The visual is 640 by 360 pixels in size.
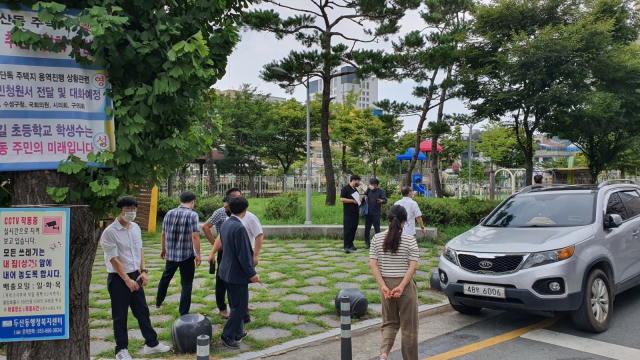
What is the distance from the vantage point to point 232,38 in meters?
3.47

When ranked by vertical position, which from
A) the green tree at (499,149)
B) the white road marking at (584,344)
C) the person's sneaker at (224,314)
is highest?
the green tree at (499,149)

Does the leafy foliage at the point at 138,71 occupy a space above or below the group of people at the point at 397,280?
above

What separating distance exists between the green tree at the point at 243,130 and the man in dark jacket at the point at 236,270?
69.1 feet

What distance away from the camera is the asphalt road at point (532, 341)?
4.68 meters

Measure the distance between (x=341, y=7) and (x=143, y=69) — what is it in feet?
47.3

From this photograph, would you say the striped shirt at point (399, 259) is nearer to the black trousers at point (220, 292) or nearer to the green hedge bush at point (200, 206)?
the black trousers at point (220, 292)

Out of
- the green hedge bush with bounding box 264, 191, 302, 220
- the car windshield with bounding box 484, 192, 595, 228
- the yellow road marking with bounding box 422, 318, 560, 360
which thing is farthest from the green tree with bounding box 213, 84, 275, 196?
the yellow road marking with bounding box 422, 318, 560, 360

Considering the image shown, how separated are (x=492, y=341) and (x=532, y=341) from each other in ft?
1.40

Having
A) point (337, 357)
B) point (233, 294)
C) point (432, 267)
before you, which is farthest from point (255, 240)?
point (432, 267)

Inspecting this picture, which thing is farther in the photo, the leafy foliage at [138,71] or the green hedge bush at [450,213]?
the green hedge bush at [450,213]

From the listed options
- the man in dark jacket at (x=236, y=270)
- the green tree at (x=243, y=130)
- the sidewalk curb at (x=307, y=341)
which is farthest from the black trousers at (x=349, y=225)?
the green tree at (x=243, y=130)

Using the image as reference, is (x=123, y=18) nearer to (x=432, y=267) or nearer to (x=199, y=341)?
(x=199, y=341)

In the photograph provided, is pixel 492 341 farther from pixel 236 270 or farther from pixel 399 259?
pixel 236 270

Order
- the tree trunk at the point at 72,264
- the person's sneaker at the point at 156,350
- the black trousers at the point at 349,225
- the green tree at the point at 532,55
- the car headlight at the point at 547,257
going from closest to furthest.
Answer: the tree trunk at the point at 72,264 → the person's sneaker at the point at 156,350 → the car headlight at the point at 547,257 → the black trousers at the point at 349,225 → the green tree at the point at 532,55
